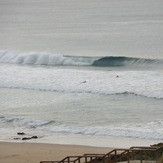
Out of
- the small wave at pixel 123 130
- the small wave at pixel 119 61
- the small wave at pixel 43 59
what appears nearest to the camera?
the small wave at pixel 123 130

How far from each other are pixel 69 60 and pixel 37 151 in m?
28.2

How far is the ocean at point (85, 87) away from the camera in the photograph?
90.1 ft

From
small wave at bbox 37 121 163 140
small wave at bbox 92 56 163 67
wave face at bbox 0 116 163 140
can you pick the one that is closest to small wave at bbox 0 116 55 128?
wave face at bbox 0 116 163 140

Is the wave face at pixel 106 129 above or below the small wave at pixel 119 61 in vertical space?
below

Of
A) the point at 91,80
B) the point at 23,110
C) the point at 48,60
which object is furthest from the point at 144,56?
the point at 23,110

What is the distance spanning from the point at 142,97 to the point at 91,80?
6.79 m

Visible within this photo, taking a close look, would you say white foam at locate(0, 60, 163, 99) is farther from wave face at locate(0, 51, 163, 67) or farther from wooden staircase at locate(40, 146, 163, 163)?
wooden staircase at locate(40, 146, 163, 163)

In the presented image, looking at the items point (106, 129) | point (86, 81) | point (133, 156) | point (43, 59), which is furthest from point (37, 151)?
point (43, 59)

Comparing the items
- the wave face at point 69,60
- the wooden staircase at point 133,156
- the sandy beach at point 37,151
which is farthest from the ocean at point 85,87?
the wooden staircase at point 133,156

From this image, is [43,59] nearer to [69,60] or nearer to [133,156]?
[69,60]

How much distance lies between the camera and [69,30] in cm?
7925

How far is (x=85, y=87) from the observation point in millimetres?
37938

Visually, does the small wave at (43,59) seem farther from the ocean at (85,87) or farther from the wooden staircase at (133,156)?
the wooden staircase at (133,156)

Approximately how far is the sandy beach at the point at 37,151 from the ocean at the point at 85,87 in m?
1.04
